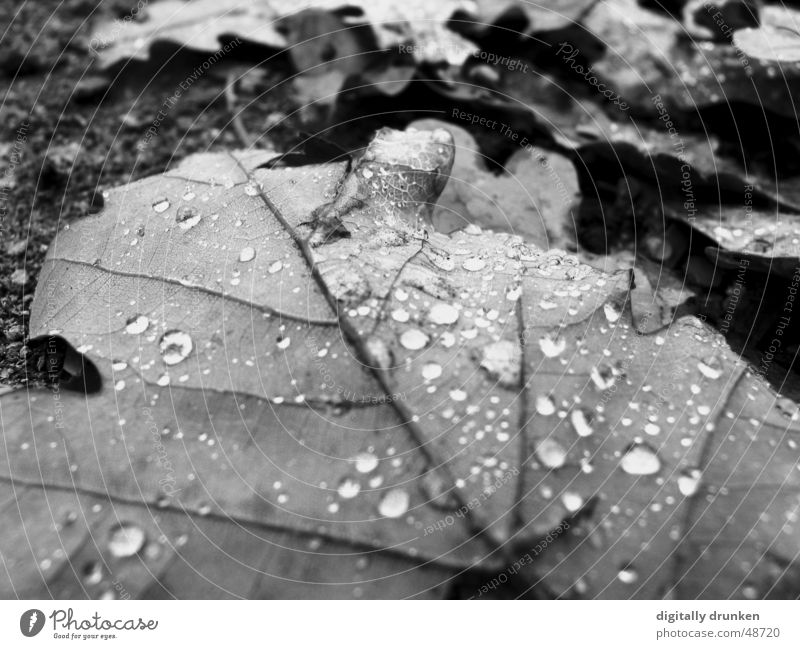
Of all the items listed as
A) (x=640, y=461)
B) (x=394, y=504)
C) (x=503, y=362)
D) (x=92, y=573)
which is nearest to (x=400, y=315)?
(x=503, y=362)

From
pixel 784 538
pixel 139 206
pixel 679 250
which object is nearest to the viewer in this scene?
pixel 784 538

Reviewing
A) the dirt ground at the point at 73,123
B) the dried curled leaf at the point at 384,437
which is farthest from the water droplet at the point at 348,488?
the dirt ground at the point at 73,123

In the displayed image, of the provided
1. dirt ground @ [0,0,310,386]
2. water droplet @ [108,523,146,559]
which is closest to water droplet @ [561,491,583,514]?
water droplet @ [108,523,146,559]

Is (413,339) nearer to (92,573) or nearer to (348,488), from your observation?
(348,488)
